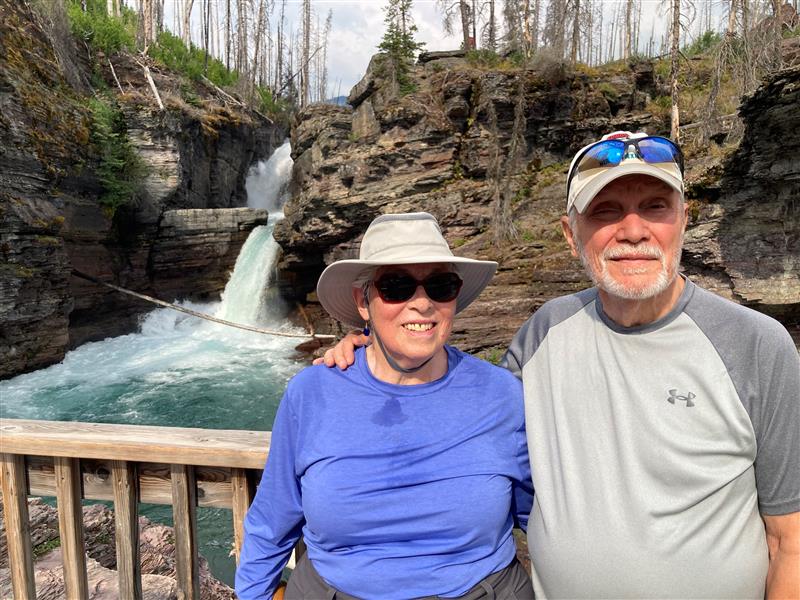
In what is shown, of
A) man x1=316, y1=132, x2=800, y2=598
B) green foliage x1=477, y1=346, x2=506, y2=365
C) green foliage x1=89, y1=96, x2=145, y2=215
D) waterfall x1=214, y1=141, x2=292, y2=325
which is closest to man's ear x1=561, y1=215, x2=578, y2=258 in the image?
man x1=316, y1=132, x2=800, y2=598

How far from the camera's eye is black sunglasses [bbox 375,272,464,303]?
5.96 ft

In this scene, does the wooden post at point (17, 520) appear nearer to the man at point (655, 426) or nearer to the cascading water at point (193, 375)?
the man at point (655, 426)

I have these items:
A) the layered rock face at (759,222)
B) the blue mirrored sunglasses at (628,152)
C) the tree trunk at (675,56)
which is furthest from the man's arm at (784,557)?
the tree trunk at (675,56)

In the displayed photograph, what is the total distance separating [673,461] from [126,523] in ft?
7.44

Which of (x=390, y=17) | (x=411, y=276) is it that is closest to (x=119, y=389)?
(x=411, y=276)

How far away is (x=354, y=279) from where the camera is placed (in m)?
2.06

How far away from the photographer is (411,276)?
71.8 inches

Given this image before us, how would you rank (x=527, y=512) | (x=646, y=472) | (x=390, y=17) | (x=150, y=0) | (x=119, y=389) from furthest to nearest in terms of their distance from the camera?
(x=150, y=0), (x=390, y=17), (x=119, y=389), (x=527, y=512), (x=646, y=472)

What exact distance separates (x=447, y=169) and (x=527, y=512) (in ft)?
46.4

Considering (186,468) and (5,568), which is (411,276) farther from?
(5,568)

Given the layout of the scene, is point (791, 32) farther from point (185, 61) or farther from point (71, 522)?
point (185, 61)

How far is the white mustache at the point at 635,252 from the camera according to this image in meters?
1.66

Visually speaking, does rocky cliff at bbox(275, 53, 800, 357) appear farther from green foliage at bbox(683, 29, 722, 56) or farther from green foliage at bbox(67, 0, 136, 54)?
green foliage at bbox(67, 0, 136, 54)

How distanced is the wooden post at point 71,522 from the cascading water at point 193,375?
13.2 feet
